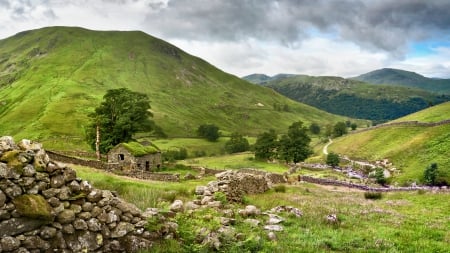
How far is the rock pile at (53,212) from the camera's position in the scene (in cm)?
945

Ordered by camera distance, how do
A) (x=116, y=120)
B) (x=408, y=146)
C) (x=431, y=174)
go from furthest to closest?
(x=408, y=146) < (x=116, y=120) < (x=431, y=174)

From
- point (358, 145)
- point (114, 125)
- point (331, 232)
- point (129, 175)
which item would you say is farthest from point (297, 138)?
point (331, 232)

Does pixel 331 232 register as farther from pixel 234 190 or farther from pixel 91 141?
pixel 91 141

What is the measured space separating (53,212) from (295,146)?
93219 mm

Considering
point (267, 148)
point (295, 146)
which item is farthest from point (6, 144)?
point (267, 148)

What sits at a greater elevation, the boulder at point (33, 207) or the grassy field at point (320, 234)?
the boulder at point (33, 207)

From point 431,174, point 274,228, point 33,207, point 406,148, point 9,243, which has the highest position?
point 33,207

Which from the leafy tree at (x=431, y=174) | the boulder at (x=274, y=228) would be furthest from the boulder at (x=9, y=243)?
the leafy tree at (x=431, y=174)

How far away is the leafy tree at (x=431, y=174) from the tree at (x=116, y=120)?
5471 centimetres

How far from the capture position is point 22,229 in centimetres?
959

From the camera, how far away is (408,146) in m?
91.2

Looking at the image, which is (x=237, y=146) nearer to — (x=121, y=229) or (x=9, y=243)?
(x=121, y=229)

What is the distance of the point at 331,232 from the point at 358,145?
356ft

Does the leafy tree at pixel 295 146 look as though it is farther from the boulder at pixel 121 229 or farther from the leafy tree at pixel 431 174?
the boulder at pixel 121 229
